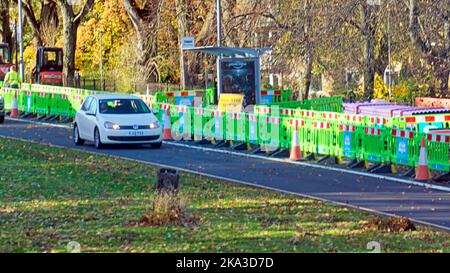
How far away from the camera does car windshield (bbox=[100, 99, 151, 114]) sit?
2997cm

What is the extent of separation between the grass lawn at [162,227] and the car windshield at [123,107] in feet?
21.3

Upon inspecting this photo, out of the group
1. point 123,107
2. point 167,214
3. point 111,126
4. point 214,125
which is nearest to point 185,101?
point 214,125

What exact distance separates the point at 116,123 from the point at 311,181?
825cm

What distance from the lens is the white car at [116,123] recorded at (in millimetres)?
29078

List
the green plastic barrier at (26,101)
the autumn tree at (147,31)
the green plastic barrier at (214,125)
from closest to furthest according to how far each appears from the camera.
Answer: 1. the green plastic barrier at (214,125)
2. the green plastic barrier at (26,101)
3. the autumn tree at (147,31)

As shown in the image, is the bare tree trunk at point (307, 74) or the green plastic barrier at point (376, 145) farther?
the bare tree trunk at point (307, 74)

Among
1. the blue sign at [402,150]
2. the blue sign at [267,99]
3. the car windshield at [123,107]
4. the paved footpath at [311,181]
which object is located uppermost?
the car windshield at [123,107]

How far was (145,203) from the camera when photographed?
60.2 feet

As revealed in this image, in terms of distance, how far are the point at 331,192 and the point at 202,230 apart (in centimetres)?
573

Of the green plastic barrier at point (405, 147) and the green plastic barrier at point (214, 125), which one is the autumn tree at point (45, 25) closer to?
the green plastic barrier at point (214, 125)

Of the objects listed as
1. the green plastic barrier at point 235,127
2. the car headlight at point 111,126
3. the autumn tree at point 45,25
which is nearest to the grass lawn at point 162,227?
the car headlight at point 111,126

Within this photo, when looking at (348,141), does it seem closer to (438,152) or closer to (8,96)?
(438,152)
